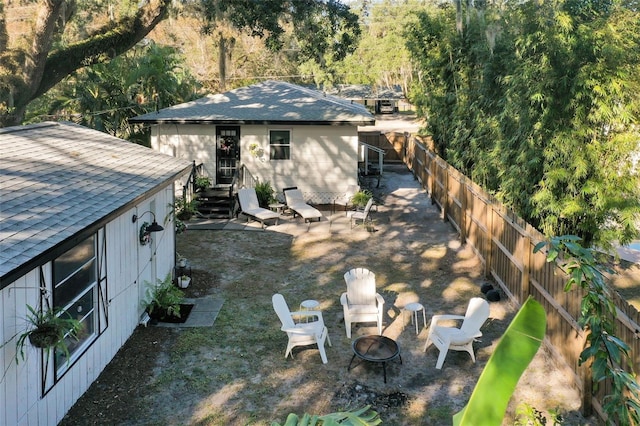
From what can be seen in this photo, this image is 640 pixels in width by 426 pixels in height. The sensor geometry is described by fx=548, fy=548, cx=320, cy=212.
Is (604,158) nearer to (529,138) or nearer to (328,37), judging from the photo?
(529,138)

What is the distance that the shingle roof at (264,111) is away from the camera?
57.3 ft

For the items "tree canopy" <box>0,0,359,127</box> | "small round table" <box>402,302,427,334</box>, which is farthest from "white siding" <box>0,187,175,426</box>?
"tree canopy" <box>0,0,359,127</box>

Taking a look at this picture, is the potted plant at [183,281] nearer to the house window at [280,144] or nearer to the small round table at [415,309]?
the small round table at [415,309]

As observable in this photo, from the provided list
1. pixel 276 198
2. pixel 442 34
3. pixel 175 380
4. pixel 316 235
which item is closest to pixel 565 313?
pixel 175 380

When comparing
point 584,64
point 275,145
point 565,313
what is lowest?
point 565,313

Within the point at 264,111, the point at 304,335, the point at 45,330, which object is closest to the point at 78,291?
the point at 45,330

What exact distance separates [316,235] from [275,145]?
478 cm

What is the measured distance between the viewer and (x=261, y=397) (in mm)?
6637

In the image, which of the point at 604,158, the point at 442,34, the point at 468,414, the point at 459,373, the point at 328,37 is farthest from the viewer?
the point at 442,34

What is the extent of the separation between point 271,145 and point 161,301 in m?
9.86

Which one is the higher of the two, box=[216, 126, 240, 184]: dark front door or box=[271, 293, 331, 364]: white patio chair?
box=[216, 126, 240, 184]: dark front door

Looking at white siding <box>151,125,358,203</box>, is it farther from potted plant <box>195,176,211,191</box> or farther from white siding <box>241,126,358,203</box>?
potted plant <box>195,176,211,191</box>

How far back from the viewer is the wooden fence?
Answer: 240 inches

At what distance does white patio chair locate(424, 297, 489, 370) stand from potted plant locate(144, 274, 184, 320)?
407cm
